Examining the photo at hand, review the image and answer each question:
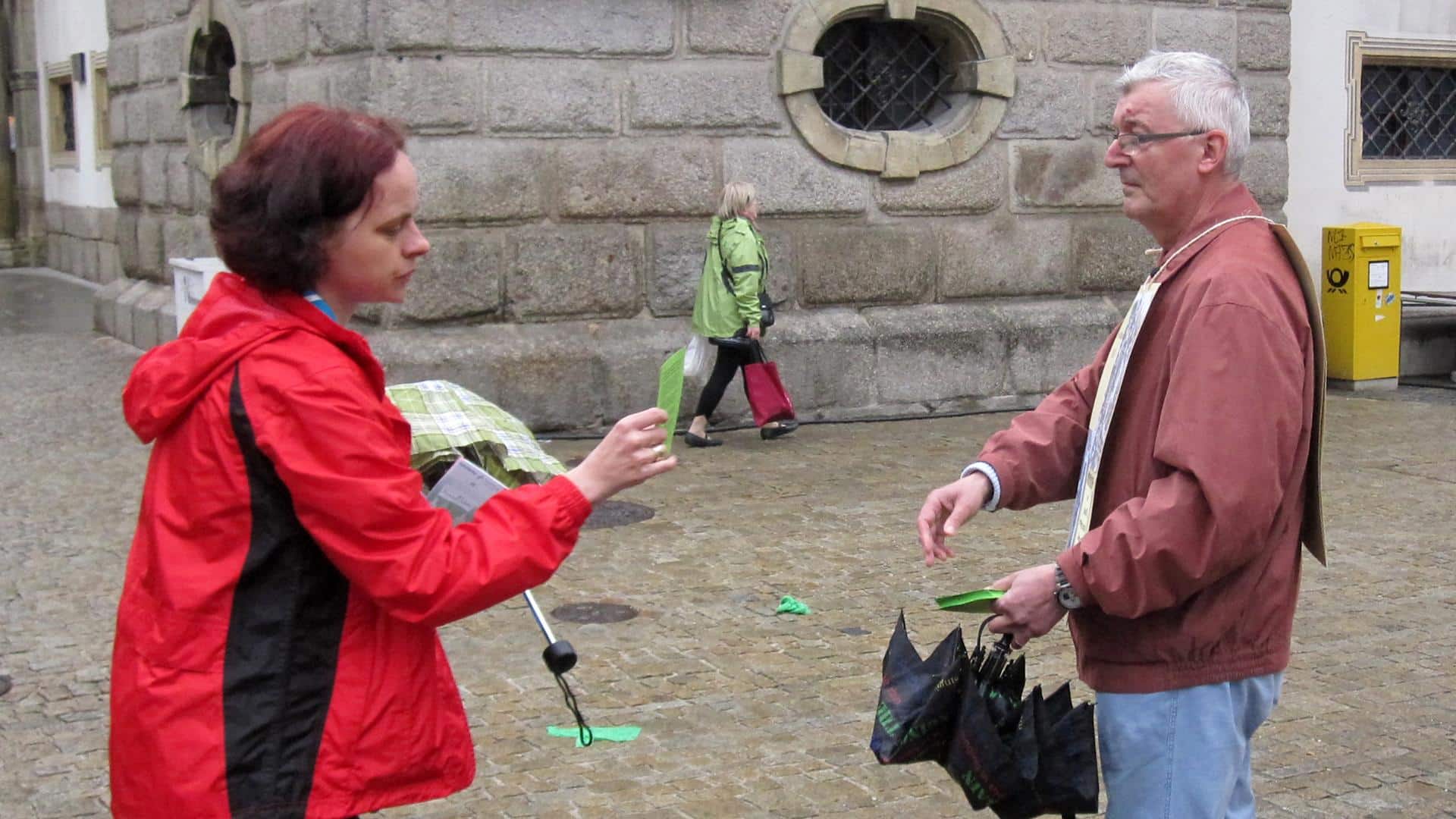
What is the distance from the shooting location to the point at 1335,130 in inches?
508

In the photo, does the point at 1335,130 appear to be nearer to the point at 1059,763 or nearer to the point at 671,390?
the point at 1059,763

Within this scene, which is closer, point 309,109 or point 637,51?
point 309,109

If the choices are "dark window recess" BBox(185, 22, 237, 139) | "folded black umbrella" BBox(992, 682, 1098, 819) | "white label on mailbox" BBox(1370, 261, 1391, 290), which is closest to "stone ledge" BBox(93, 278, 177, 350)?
"dark window recess" BBox(185, 22, 237, 139)

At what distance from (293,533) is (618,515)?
570cm

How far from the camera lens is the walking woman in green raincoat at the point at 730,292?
31.3 feet

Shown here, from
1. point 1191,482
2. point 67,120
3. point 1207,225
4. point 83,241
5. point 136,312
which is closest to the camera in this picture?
point 1191,482

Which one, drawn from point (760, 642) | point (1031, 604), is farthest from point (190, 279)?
point (1031, 604)

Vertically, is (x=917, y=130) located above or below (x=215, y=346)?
above

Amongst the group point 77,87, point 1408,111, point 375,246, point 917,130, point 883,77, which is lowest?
point 375,246

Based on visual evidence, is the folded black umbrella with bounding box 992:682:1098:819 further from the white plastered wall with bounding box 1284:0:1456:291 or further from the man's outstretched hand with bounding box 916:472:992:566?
the white plastered wall with bounding box 1284:0:1456:291

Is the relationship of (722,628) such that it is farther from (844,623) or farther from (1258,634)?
(1258,634)


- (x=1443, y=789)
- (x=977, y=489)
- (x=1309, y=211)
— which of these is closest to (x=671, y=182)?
(x=1309, y=211)

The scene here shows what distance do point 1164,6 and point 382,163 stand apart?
32.9 ft

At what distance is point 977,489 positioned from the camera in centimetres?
301
